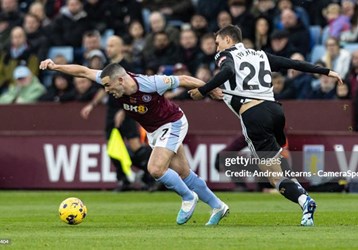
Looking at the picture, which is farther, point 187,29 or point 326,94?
point 187,29

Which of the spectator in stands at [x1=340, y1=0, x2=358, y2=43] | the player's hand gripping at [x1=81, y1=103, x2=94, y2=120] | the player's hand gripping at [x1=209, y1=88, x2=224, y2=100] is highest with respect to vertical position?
the player's hand gripping at [x1=209, y1=88, x2=224, y2=100]

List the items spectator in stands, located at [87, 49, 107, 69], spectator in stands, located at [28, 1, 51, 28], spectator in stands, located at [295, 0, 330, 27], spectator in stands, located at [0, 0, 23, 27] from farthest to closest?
spectator in stands, located at [0, 0, 23, 27] → spectator in stands, located at [28, 1, 51, 28] → spectator in stands, located at [295, 0, 330, 27] → spectator in stands, located at [87, 49, 107, 69]

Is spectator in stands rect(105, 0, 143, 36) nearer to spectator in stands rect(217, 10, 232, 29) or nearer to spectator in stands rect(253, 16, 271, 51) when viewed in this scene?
spectator in stands rect(217, 10, 232, 29)

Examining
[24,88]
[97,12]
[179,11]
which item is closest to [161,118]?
[24,88]

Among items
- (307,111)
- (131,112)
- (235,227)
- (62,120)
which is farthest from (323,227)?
(62,120)

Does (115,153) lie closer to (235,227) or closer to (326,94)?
(326,94)

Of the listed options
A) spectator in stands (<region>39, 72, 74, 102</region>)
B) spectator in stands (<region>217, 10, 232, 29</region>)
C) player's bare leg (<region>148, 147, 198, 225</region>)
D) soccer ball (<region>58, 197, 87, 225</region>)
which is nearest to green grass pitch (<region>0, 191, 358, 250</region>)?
soccer ball (<region>58, 197, 87, 225</region>)

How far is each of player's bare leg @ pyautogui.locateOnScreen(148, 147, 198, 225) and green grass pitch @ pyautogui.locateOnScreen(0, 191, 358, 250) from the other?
26 centimetres

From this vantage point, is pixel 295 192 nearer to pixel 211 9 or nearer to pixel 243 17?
pixel 243 17

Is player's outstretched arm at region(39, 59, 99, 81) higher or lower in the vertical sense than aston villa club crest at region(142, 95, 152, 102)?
higher

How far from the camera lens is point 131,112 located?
45.7ft

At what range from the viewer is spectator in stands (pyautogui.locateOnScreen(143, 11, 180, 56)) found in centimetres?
2462

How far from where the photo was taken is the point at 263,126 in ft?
45.1

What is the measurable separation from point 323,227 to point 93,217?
12.2 ft
